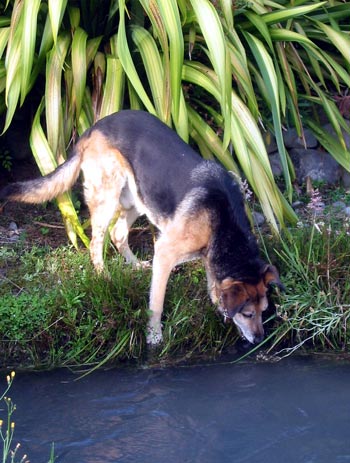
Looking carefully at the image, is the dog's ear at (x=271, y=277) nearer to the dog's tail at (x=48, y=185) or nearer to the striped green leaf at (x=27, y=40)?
the dog's tail at (x=48, y=185)

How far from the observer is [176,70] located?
242 inches

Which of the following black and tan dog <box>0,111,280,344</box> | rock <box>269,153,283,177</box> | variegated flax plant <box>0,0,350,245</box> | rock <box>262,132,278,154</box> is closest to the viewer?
black and tan dog <box>0,111,280,344</box>

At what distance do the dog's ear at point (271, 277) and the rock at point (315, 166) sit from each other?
2660 millimetres

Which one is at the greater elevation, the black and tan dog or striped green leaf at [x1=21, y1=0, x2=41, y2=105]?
striped green leaf at [x1=21, y1=0, x2=41, y2=105]

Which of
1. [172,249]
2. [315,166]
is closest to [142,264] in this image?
[172,249]

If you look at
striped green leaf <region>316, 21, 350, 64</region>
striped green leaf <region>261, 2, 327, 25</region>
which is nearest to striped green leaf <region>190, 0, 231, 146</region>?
striped green leaf <region>261, 2, 327, 25</region>

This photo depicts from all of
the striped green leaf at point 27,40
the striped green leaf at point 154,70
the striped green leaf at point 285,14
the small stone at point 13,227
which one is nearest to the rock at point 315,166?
the striped green leaf at point 285,14

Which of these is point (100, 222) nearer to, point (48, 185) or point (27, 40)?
point (48, 185)

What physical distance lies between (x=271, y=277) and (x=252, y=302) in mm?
226

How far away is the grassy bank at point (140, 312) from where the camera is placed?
5848 millimetres

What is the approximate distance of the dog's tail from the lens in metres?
6.52

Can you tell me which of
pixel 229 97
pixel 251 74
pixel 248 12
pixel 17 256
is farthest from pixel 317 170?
pixel 17 256

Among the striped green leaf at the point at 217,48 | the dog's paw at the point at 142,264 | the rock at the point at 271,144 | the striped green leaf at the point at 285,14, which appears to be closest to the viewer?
the striped green leaf at the point at 217,48

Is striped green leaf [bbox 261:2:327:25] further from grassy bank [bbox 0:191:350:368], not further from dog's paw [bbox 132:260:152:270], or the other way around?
dog's paw [bbox 132:260:152:270]
